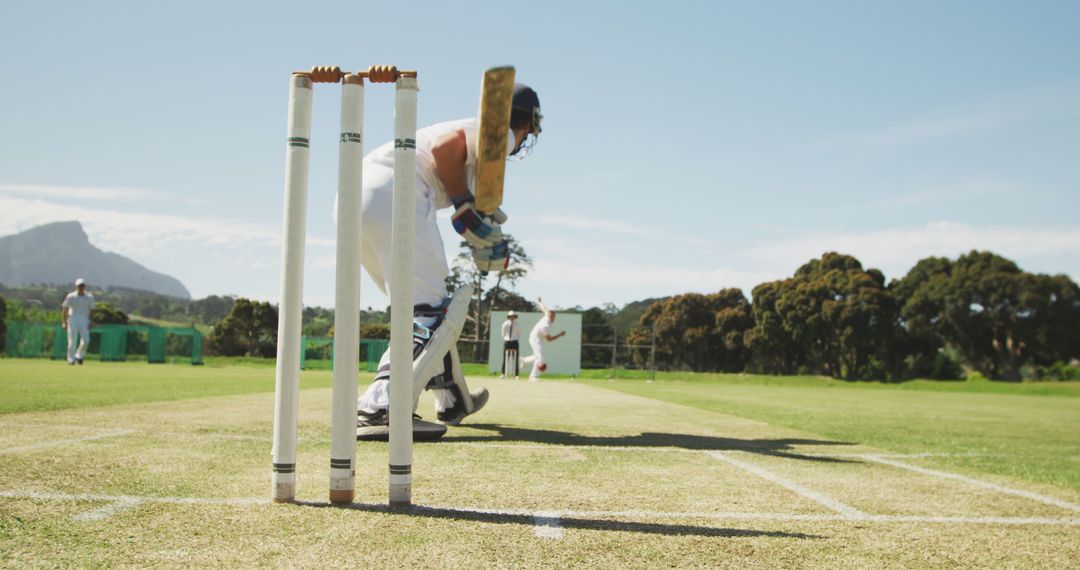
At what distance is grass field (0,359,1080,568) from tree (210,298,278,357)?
161 feet

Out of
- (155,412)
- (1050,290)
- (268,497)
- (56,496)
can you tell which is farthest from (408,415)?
(1050,290)

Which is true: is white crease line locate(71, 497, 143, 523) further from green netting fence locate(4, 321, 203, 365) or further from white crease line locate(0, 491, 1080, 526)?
green netting fence locate(4, 321, 203, 365)

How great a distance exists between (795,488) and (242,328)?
53160 mm

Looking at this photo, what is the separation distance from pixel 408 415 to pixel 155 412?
3.54 meters

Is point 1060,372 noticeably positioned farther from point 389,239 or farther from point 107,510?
point 107,510

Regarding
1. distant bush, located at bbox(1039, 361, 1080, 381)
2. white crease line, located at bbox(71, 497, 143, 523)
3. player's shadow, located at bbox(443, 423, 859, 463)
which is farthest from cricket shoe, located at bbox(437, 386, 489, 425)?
distant bush, located at bbox(1039, 361, 1080, 381)

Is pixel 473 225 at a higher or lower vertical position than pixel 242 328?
higher

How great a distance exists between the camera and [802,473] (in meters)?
3.41

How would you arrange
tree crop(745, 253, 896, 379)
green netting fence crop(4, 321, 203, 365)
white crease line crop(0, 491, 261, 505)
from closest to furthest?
white crease line crop(0, 491, 261, 505)
green netting fence crop(4, 321, 203, 365)
tree crop(745, 253, 896, 379)

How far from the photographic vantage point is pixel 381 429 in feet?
12.9

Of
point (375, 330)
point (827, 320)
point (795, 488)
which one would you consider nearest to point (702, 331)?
point (827, 320)

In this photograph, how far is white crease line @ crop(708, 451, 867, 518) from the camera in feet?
8.35

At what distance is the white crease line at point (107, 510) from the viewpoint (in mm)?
2000

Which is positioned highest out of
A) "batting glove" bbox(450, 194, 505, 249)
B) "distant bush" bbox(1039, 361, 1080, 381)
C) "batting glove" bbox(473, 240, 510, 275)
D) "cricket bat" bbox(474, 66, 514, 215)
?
"cricket bat" bbox(474, 66, 514, 215)
